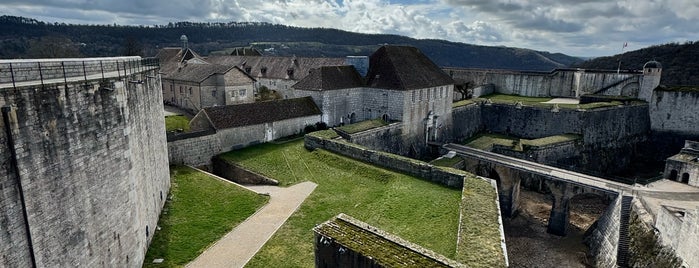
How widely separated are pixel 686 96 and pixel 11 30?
148892mm

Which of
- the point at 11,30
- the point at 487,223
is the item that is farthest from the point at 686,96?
the point at 11,30

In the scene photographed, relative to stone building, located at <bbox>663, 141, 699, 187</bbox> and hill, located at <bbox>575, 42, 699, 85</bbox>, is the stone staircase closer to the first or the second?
stone building, located at <bbox>663, 141, 699, 187</bbox>

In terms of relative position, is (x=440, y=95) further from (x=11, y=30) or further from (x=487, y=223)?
(x=11, y=30)

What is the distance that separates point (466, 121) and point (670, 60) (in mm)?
46684

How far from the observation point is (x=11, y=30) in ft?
358

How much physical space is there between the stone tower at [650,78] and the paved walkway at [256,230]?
35322 mm

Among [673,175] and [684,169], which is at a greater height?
[684,169]

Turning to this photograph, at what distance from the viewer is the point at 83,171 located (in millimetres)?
9547

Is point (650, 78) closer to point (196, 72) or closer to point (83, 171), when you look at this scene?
point (196, 72)

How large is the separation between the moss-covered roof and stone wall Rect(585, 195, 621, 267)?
14.0m

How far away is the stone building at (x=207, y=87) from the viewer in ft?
107

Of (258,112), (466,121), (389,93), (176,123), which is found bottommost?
(466,121)

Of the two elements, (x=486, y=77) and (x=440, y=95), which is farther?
(x=486, y=77)

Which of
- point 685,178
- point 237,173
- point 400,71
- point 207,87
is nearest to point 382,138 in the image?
point 400,71
